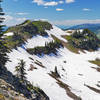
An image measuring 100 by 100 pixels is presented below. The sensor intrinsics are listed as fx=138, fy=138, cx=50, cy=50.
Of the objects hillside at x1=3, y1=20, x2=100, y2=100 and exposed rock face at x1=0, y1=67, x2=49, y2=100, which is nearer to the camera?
exposed rock face at x1=0, y1=67, x2=49, y2=100

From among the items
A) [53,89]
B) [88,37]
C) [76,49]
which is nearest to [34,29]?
[76,49]

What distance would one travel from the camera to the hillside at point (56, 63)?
51.8 meters

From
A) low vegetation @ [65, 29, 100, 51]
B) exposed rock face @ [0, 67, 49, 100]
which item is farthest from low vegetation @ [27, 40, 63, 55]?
exposed rock face @ [0, 67, 49, 100]

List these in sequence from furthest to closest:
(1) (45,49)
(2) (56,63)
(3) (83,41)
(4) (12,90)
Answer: (3) (83,41) → (1) (45,49) → (2) (56,63) → (4) (12,90)

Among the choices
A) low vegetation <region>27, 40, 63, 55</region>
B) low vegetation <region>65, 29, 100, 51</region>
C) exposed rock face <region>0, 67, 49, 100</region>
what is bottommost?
low vegetation <region>65, 29, 100, 51</region>

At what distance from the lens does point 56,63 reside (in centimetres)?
10412

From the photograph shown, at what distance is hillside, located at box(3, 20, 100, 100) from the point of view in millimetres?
51812

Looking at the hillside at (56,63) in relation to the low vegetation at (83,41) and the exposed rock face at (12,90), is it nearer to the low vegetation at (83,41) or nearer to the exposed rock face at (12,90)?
the low vegetation at (83,41)

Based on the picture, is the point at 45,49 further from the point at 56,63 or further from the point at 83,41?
the point at 83,41

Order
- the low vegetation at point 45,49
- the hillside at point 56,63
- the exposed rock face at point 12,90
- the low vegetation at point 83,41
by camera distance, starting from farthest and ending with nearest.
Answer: the low vegetation at point 83,41
the low vegetation at point 45,49
the hillside at point 56,63
the exposed rock face at point 12,90

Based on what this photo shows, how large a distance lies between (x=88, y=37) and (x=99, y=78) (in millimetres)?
114799

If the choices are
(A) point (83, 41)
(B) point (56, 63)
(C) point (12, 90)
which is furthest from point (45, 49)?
(C) point (12, 90)

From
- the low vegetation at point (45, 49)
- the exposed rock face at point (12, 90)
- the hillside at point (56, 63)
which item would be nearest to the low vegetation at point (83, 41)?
the hillside at point (56, 63)

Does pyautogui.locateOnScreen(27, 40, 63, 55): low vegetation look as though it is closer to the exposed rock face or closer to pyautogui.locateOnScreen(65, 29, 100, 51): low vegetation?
pyautogui.locateOnScreen(65, 29, 100, 51): low vegetation
